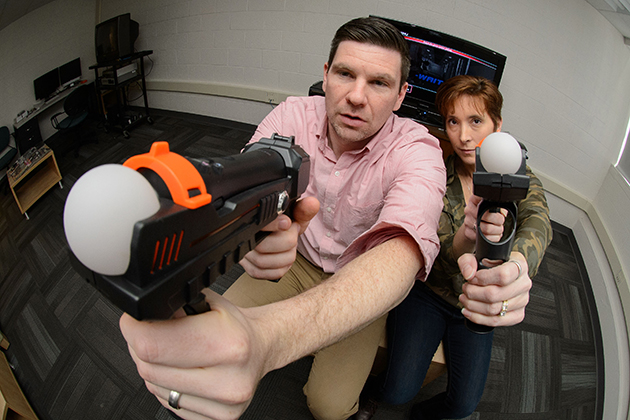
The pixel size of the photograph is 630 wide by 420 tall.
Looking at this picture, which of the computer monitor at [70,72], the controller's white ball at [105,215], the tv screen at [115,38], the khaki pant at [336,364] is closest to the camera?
the controller's white ball at [105,215]

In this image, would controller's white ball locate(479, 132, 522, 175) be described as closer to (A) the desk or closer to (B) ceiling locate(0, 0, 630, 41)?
(B) ceiling locate(0, 0, 630, 41)

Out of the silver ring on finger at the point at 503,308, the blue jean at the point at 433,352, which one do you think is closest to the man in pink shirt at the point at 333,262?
the blue jean at the point at 433,352

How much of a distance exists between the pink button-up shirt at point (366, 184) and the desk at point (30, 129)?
3.72 feet

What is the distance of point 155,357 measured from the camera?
1.39 ft

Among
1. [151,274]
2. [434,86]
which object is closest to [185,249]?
[151,274]

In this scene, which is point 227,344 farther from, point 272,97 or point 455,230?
point 272,97

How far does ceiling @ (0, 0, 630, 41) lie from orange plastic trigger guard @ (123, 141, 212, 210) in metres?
1.52

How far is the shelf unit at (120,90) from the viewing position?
89.6 inches

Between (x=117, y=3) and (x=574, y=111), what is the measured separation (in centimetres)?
317

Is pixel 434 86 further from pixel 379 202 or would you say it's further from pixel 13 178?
pixel 13 178

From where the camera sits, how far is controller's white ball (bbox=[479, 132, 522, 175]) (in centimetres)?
77

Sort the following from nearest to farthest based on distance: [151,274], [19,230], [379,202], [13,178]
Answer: [151,274]
[379,202]
[13,178]
[19,230]

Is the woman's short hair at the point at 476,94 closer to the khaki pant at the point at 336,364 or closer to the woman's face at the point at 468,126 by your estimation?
the woman's face at the point at 468,126

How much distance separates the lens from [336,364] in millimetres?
1268
